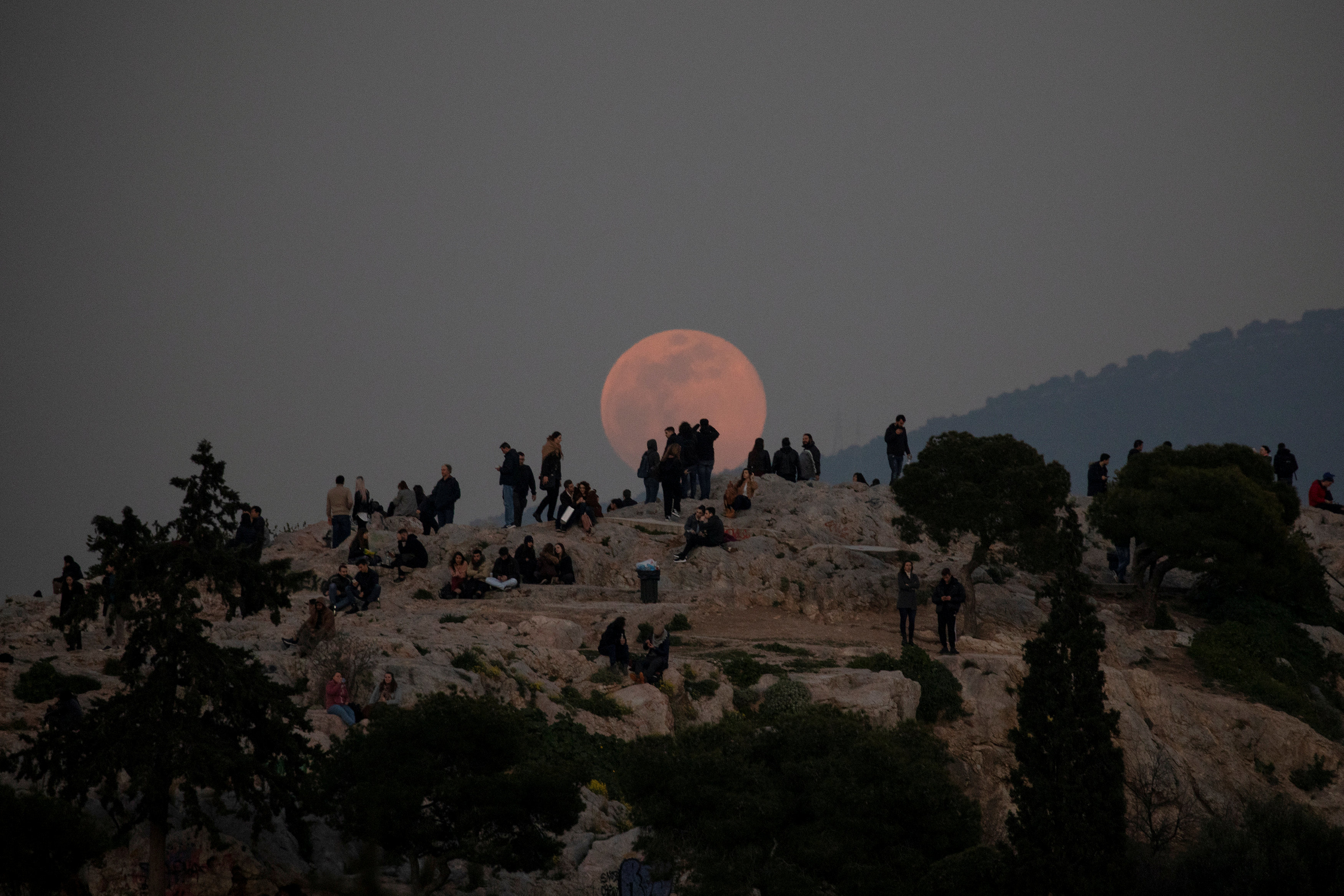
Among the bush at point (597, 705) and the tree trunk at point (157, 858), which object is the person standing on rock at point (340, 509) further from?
the tree trunk at point (157, 858)

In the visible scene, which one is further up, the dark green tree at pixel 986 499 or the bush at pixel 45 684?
the dark green tree at pixel 986 499

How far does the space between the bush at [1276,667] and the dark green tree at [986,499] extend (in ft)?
19.8

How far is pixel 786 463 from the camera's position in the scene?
46.3 meters

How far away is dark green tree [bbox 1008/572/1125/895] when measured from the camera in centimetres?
1820

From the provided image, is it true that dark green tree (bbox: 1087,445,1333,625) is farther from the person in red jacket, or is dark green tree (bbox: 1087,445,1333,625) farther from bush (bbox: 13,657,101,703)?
bush (bbox: 13,657,101,703)

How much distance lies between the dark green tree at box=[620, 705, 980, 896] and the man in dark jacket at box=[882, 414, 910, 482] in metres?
23.8

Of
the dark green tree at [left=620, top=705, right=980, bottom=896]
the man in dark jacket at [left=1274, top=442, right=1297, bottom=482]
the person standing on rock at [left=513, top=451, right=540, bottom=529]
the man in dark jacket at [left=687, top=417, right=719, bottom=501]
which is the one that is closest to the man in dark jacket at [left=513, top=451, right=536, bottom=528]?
the person standing on rock at [left=513, top=451, right=540, bottom=529]

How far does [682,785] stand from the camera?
16453 mm

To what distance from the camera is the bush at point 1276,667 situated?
31953 mm

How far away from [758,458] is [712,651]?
17.2m

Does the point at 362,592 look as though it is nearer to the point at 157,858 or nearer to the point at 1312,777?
the point at 157,858

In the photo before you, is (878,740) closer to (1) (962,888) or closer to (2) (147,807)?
(1) (962,888)

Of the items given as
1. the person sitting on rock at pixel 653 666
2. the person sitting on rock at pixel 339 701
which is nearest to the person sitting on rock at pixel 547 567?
the person sitting on rock at pixel 653 666

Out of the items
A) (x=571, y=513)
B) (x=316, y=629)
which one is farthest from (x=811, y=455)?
(x=316, y=629)
